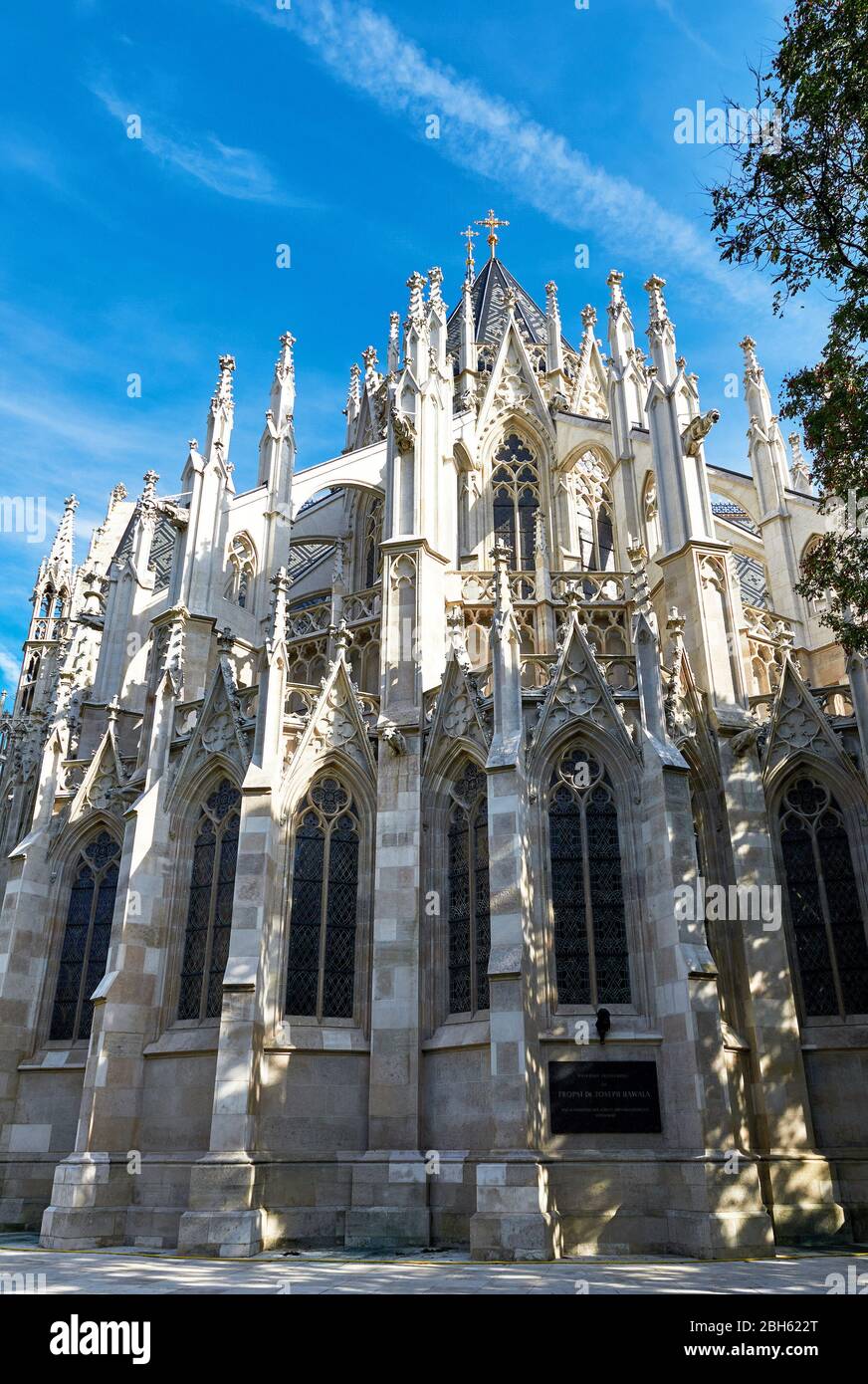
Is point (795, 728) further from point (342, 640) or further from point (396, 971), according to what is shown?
point (342, 640)

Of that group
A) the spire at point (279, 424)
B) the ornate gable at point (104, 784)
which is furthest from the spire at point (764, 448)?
the ornate gable at point (104, 784)

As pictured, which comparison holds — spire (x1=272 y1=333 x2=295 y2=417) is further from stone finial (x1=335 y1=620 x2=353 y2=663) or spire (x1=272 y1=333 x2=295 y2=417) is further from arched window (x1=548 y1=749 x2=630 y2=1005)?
arched window (x1=548 y1=749 x2=630 y2=1005)

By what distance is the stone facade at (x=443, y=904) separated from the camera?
16266 mm

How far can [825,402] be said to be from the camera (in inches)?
599

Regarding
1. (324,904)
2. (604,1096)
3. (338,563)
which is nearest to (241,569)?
(338,563)

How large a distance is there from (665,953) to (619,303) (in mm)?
24709

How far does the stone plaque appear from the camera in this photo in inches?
633

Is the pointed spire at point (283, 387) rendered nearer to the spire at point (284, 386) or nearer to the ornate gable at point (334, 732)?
the spire at point (284, 386)

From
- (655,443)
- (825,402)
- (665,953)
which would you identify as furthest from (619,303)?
(665,953)

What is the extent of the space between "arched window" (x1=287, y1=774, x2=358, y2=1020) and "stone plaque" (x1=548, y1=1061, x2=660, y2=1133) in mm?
4509

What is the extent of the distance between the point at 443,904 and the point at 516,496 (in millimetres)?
16091

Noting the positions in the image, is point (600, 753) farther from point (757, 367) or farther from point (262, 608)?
point (757, 367)

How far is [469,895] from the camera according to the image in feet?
61.0

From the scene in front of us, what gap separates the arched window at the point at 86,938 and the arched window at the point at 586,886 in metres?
10.6
